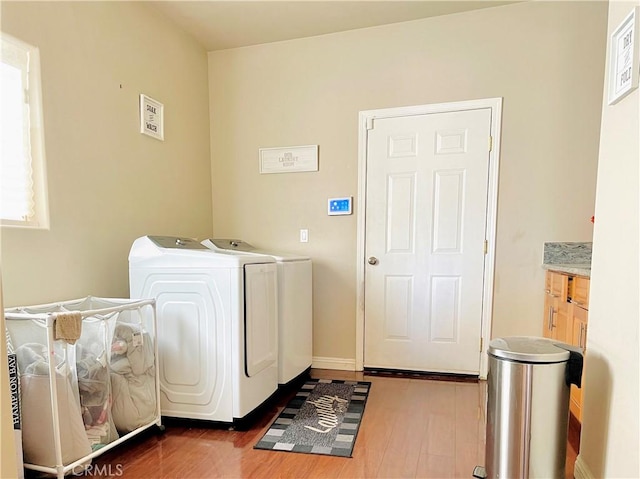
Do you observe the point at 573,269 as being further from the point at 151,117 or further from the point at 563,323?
the point at 151,117

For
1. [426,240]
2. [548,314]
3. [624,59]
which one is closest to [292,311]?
[426,240]

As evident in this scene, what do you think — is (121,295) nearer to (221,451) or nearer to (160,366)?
(160,366)

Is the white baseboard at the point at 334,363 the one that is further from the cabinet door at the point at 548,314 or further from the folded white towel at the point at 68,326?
the folded white towel at the point at 68,326

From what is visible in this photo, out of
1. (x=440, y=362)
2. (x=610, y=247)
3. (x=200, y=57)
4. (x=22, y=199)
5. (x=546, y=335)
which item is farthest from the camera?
(x=200, y=57)

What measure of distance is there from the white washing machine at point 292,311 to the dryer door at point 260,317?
8cm

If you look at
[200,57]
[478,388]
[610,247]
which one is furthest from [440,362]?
[200,57]

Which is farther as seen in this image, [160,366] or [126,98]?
[126,98]

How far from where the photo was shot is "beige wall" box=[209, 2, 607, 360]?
2.46 m

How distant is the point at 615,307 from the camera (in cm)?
129

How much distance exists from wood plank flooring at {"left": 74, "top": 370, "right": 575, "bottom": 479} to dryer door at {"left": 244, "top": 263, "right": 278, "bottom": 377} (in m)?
0.35

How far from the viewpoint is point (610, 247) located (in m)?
1.33

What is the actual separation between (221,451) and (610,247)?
192 centimetres

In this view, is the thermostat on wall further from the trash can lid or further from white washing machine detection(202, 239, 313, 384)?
the trash can lid

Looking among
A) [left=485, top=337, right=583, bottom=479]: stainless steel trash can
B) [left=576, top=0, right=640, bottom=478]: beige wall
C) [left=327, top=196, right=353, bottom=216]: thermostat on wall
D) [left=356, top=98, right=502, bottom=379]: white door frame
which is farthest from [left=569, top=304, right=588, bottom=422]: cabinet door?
[left=327, top=196, right=353, bottom=216]: thermostat on wall
